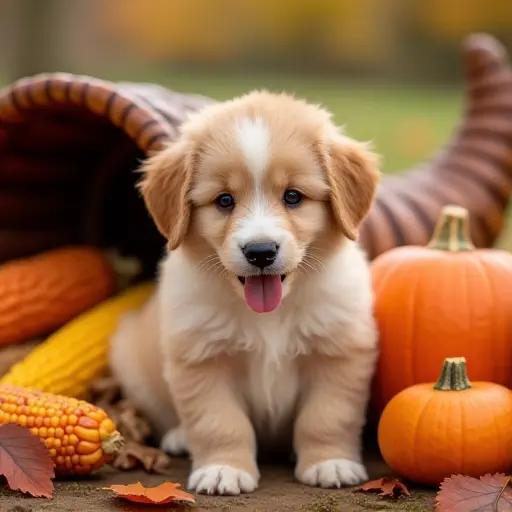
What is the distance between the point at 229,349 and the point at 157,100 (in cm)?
137

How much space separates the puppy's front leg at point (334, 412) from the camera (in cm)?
301

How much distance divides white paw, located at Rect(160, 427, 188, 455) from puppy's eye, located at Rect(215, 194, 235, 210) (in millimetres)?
926

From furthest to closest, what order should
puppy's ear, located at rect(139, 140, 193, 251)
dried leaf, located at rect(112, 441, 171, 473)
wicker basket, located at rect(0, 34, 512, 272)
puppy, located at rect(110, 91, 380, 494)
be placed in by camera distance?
wicker basket, located at rect(0, 34, 512, 272) < dried leaf, located at rect(112, 441, 171, 473) < puppy's ear, located at rect(139, 140, 193, 251) < puppy, located at rect(110, 91, 380, 494)

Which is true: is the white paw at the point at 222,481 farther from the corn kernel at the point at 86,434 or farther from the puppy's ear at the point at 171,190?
the puppy's ear at the point at 171,190

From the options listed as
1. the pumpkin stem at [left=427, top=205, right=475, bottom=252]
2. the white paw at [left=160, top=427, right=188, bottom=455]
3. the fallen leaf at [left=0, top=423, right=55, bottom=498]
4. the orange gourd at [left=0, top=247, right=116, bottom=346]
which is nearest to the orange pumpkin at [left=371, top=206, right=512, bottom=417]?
the pumpkin stem at [left=427, top=205, right=475, bottom=252]

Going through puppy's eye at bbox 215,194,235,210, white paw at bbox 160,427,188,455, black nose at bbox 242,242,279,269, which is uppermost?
puppy's eye at bbox 215,194,235,210

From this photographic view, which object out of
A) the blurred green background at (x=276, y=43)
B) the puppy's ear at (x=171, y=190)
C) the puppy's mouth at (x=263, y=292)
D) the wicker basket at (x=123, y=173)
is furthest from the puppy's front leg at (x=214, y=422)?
the blurred green background at (x=276, y=43)

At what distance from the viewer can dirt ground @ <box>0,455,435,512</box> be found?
8.52ft

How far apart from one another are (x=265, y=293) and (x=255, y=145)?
1.48ft

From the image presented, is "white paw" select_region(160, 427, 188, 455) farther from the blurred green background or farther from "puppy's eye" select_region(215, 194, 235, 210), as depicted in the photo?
the blurred green background

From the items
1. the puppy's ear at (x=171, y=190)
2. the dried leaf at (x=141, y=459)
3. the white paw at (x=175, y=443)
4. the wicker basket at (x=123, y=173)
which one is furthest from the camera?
the wicker basket at (x=123, y=173)

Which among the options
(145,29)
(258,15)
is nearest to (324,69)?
(258,15)

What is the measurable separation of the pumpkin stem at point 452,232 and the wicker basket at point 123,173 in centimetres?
66

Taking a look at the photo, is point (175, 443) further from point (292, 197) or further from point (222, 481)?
point (292, 197)
